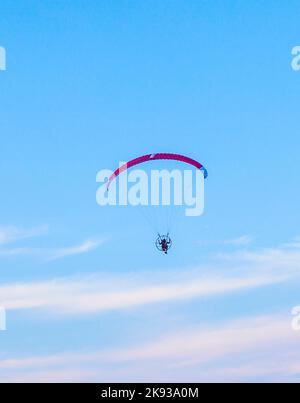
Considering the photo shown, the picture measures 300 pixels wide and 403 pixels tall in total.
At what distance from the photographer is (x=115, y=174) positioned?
11731cm

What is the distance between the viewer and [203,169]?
114 metres
